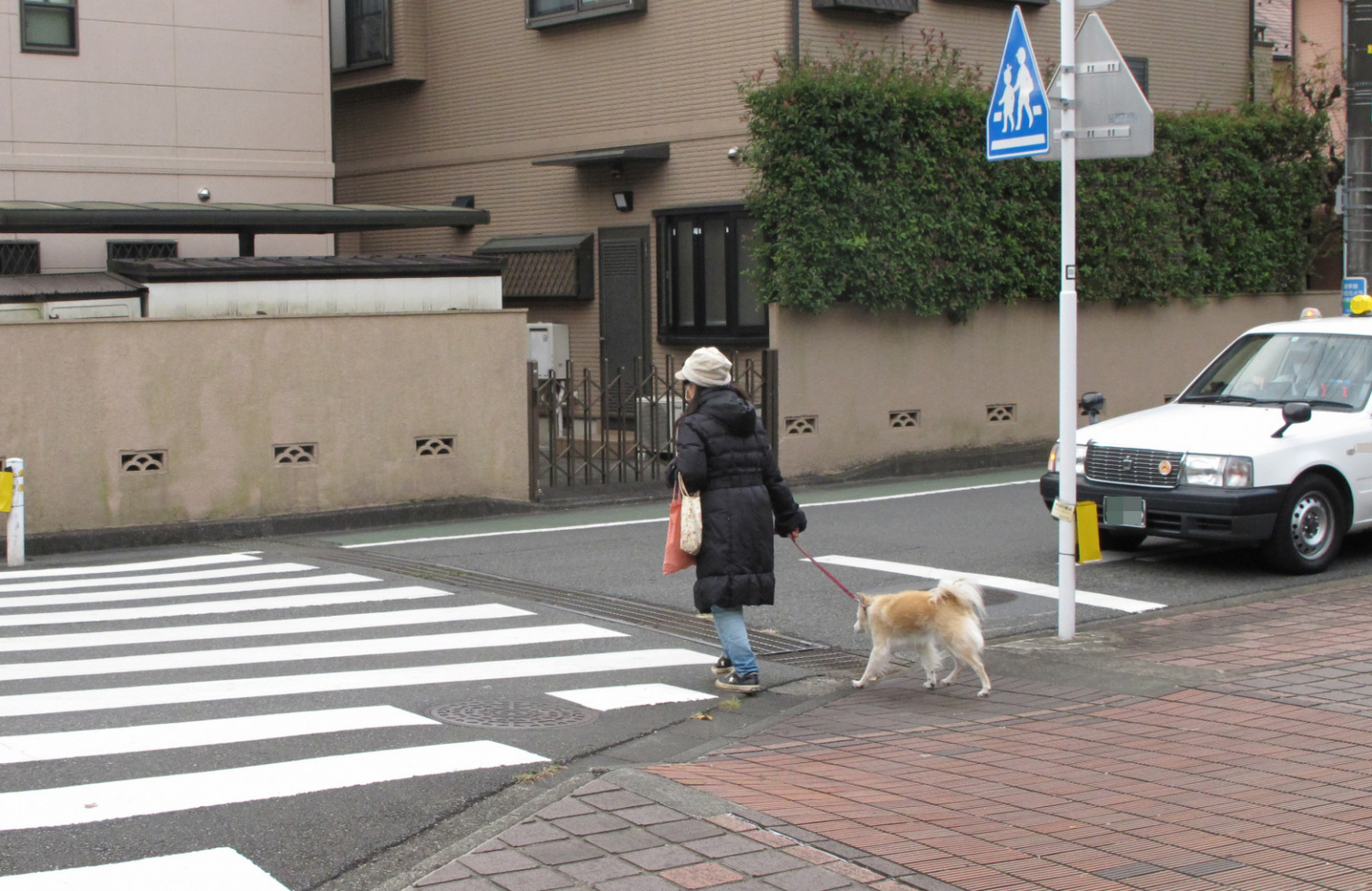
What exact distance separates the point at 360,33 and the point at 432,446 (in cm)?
1148

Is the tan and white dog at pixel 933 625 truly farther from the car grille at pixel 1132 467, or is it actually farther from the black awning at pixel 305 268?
the black awning at pixel 305 268

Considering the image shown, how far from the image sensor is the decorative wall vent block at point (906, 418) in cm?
1864

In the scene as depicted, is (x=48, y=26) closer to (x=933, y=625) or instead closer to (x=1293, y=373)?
(x=1293, y=373)

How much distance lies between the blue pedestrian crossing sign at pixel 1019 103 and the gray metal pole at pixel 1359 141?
29.7 ft

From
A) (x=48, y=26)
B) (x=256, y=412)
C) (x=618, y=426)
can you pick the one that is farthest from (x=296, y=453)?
(x=48, y=26)

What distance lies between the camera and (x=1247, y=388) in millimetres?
Result: 11953

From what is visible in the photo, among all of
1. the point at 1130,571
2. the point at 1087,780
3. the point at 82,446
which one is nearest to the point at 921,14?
the point at 1130,571

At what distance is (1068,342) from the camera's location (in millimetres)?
8852

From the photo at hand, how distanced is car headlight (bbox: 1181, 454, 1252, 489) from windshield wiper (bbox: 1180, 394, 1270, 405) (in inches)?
49.3

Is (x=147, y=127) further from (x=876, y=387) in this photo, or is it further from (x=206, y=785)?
(x=206, y=785)

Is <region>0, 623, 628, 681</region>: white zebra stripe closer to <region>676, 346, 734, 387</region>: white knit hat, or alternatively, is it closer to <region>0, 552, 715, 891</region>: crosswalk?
<region>0, 552, 715, 891</region>: crosswalk

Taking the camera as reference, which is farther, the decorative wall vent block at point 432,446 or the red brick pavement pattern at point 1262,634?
the decorative wall vent block at point 432,446

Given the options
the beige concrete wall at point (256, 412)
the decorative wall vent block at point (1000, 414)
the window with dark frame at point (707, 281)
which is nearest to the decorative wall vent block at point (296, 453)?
the beige concrete wall at point (256, 412)

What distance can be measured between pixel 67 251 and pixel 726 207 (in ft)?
29.5
